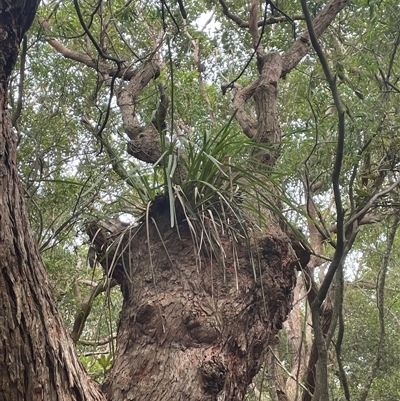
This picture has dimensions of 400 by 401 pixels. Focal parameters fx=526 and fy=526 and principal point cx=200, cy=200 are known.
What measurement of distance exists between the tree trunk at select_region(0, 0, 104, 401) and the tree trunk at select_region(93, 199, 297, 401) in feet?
0.88

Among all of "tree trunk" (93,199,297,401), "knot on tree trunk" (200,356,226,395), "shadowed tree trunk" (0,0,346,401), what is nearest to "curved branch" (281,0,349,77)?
"shadowed tree trunk" (0,0,346,401)

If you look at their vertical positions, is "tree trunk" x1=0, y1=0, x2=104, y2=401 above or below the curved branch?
below

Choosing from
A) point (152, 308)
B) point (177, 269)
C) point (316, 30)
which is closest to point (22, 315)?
point (152, 308)

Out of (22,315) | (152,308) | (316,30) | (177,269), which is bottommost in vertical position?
(22,315)

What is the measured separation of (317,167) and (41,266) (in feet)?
7.35

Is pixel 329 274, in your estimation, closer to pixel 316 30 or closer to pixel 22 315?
pixel 22 315

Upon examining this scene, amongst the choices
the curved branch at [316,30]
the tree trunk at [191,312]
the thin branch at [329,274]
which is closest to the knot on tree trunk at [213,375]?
the tree trunk at [191,312]

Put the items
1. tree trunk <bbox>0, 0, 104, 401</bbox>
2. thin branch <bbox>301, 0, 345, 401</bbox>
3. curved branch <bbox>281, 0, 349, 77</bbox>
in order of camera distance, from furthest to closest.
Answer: curved branch <bbox>281, 0, 349, 77</bbox> → thin branch <bbox>301, 0, 345, 401</bbox> → tree trunk <bbox>0, 0, 104, 401</bbox>

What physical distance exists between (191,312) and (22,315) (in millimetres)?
571

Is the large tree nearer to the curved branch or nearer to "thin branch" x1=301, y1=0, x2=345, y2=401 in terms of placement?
"thin branch" x1=301, y1=0, x2=345, y2=401

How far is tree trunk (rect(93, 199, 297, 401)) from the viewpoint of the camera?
1201 mm

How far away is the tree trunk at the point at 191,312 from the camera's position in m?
1.20

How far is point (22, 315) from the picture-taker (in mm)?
814

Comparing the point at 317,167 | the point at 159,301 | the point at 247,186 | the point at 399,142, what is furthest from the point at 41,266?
the point at 317,167
